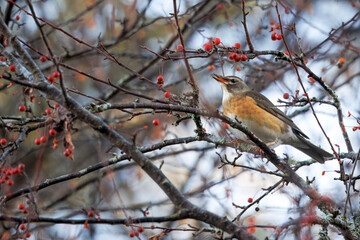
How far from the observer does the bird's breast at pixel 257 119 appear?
22.2 ft

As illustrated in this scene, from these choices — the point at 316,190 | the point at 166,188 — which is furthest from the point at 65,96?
the point at 316,190

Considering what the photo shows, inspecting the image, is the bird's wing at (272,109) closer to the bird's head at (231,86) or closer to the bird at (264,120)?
the bird at (264,120)

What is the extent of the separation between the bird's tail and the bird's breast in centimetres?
27

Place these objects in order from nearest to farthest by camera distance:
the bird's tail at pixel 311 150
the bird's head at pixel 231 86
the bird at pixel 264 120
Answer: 1. the bird's tail at pixel 311 150
2. the bird at pixel 264 120
3. the bird's head at pixel 231 86

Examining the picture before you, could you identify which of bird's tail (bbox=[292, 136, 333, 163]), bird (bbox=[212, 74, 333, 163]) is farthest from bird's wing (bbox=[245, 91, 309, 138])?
bird's tail (bbox=[292, 136, 333, 163])

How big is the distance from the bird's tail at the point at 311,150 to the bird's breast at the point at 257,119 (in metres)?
0.27

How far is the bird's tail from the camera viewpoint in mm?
6041

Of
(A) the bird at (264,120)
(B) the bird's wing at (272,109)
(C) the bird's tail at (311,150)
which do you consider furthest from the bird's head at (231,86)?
(C) the bird's tail at (311,150)

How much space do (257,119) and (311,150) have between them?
37.2 inches

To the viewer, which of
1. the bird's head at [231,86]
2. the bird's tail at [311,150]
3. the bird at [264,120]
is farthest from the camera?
the bird's head at [231,86]

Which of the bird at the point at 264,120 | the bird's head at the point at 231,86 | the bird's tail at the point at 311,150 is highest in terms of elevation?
the bird's head at the point at 231,86

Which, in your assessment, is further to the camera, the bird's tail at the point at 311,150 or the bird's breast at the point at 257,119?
the bird's breast at the point at 257,119

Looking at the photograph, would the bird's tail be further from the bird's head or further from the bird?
the bird's head

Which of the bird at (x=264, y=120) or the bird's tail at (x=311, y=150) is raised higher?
the bird at (x=264, y=120)
